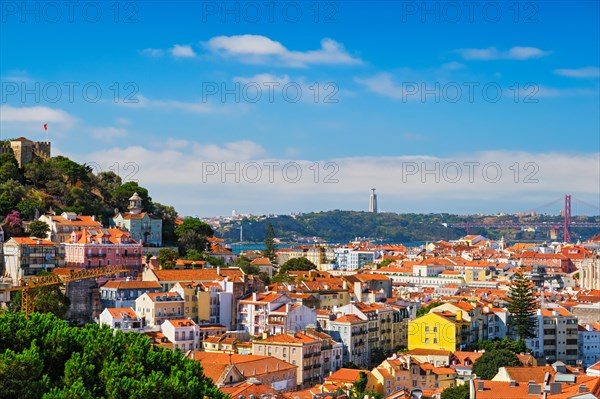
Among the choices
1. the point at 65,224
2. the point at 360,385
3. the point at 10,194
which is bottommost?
the point at 360,385

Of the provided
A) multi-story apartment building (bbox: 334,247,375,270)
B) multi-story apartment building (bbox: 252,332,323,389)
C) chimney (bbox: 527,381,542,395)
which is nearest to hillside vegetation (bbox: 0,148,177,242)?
multi-story apartment building (bbox: 252,332,323,389)

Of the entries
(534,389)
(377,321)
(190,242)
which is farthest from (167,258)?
(534,389)

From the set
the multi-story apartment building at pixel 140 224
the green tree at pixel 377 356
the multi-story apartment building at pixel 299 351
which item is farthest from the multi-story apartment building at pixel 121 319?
the multi-story apartment building at pixel 140 224

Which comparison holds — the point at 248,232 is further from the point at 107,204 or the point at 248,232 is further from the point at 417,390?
the point at 417,390

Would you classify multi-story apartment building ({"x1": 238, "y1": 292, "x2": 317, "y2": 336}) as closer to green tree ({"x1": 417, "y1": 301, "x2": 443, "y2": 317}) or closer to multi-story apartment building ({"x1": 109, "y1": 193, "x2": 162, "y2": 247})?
green tree ({"x1": 417, "y1": 301, "x2": 443, "y2": 317})

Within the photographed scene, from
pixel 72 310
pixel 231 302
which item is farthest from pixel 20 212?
pixel 231 302

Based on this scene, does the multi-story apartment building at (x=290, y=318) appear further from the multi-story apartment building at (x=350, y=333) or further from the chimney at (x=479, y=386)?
the chimney at (x=479, y=386)

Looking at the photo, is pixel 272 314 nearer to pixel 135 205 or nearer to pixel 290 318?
pixel 290 318
